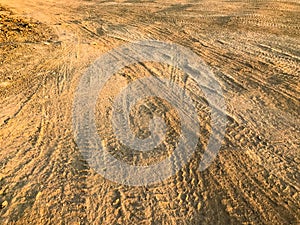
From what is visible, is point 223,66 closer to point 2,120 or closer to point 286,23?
point 286,23

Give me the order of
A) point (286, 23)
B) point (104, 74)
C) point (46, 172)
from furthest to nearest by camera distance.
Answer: point (286, 23) < point (104, 74) < point (46, 172)

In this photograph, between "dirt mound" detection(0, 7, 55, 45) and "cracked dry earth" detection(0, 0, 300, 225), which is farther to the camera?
"dirt mound" detection(0, 7, 55, 45)

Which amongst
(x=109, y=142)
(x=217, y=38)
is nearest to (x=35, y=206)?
(x=109, y=142)

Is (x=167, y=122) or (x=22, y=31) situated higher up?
(x=22, y=31)

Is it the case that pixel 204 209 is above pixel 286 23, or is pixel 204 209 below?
below

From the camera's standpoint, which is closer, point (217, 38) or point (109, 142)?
point (109, 142)

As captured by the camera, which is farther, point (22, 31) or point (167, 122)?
point (22, 31)

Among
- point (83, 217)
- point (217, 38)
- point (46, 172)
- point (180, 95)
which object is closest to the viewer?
point (83, 217)

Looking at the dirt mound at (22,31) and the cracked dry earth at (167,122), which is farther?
the dirt mound at (22,31)
